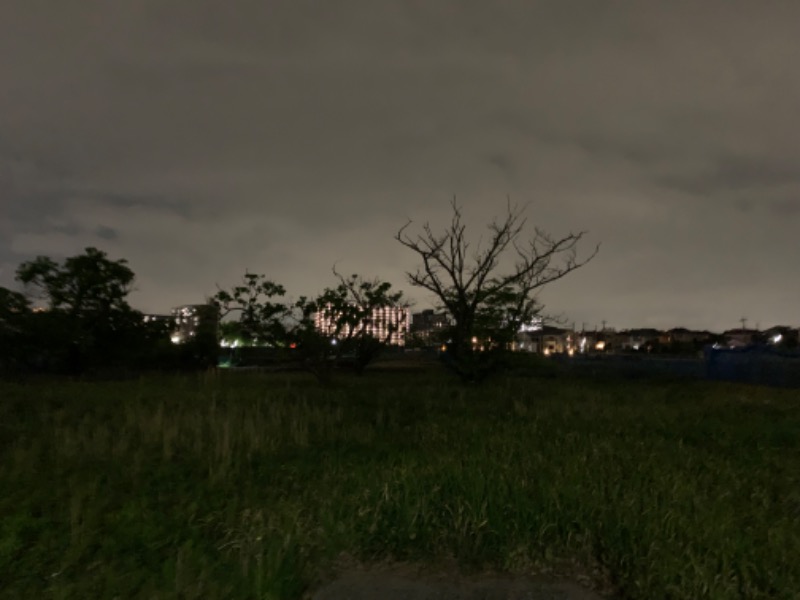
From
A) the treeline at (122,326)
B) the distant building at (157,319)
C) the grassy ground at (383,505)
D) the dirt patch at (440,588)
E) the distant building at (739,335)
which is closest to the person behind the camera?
the dirt patch at (440,588)

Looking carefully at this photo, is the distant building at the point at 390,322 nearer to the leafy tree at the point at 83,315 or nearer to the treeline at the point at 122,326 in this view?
the treeline at the point at 122,326

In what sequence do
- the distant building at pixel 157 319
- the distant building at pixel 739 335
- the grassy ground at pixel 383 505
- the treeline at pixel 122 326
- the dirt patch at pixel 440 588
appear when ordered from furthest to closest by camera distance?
the distant building at pixel 739 335 → the distant building at pixel 157 319 → the treeline at pixel 122 326 → the grassy ground at pixel 383 505 → the dirt patch at pixel 440 588

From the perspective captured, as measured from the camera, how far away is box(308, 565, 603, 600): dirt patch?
3.57 m

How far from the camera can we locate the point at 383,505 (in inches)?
183

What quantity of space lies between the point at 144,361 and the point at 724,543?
29973 mm

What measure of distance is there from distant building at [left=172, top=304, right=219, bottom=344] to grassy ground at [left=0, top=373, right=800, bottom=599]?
11960 mm

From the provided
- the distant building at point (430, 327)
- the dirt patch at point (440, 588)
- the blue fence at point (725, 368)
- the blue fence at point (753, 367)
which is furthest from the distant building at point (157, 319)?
the blue fence at point (753, 367)

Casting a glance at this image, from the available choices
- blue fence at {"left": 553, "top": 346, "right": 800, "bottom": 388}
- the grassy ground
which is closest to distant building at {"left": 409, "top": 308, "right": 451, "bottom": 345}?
the grassy ground

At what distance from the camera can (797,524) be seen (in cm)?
469

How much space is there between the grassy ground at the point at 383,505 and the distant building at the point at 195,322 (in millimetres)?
11960

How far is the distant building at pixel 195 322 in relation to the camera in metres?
22.6

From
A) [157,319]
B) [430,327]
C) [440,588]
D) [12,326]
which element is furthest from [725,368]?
[12,326]

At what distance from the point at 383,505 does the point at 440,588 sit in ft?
3.57

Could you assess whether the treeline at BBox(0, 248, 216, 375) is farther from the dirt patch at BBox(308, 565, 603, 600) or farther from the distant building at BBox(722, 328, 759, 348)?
the distant building at BBox(722, 328, 759, 348)
